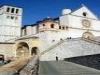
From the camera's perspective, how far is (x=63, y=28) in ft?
174

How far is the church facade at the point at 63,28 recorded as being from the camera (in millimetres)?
49966

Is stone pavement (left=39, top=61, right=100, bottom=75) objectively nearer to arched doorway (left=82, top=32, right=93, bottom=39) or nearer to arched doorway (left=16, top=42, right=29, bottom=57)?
arched doorway (left=16, top=42, right=29, bottom=57)

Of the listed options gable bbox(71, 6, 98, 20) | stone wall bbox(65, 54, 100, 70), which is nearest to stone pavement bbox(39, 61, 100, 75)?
stone wall bbox(65, 54, 100, 70)

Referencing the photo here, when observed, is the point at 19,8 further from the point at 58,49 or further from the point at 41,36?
the point at 58,49

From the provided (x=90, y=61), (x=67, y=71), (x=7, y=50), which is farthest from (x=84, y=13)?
(x=67, y=71)

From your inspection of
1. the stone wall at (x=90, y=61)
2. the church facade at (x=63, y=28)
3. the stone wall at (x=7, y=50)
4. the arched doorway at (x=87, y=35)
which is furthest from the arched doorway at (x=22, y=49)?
the stone wall at (x=90, y=61)

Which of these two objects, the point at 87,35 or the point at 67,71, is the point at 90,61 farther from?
the point at 87,35

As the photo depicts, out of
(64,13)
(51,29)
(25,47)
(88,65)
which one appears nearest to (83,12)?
(64,13)

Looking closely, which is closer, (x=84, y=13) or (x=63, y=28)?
(x=63, y=28)

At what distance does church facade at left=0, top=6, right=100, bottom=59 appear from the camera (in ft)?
164

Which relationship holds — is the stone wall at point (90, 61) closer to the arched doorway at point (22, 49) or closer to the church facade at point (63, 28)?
the church facade at point (63, 28)

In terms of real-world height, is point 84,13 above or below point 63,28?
above

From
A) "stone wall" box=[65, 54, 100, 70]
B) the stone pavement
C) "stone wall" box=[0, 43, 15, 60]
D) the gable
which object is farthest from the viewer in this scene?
the gable

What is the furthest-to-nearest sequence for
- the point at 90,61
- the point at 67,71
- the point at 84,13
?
Result: 1. the point at 84,13
2. the point at 90,61
3. the point at 67,71
